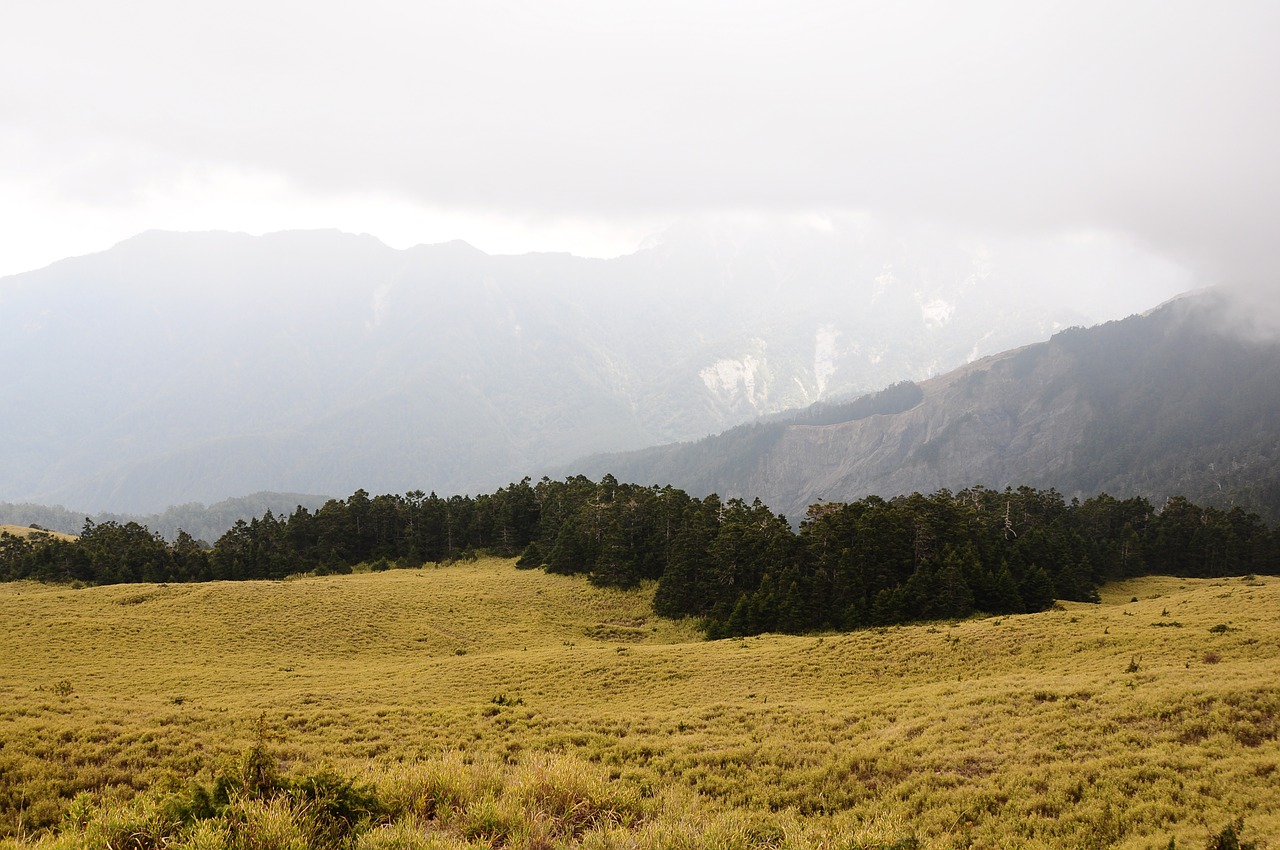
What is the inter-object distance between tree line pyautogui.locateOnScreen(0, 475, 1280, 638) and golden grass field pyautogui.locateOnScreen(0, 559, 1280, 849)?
1305 centimetres

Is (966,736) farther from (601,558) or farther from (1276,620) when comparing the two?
(601,558)

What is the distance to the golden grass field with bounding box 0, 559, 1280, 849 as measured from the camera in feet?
39.4

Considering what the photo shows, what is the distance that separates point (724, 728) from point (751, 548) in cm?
4345

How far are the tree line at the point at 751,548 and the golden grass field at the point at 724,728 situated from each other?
13048 millimetres

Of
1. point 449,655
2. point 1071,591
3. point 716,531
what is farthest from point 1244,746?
point 1071,591

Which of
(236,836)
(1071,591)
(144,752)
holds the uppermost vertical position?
(236,836)

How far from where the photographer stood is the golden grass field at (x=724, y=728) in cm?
1202

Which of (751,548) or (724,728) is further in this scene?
(751,548)

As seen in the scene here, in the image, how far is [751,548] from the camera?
63.7 m

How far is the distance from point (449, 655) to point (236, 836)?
37.6 metres

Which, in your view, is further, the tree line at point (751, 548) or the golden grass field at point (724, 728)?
the tree line at point (751, 548)

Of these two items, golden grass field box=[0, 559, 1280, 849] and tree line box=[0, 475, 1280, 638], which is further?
tree line box=[0, 475, 1280, 638]

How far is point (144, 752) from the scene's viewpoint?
1630 centimetres

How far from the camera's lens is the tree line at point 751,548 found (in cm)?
5453
